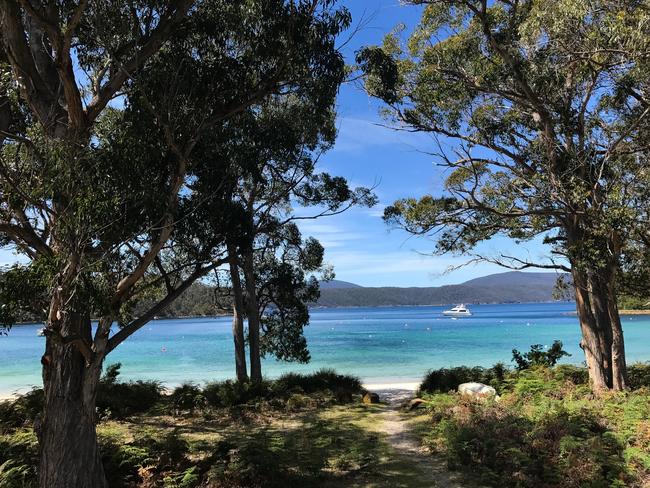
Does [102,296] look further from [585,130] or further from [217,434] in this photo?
[585,130]

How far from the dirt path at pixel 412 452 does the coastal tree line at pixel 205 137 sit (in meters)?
4.16

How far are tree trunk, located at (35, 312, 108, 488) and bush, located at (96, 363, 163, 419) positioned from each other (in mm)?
4953

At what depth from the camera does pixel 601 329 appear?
37.1 ft

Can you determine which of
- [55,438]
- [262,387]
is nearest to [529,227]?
[262,387]

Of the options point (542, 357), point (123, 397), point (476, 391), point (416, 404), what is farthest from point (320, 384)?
point (542, 357)

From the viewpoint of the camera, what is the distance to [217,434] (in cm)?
910

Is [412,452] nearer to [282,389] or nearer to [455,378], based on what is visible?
[282,389]

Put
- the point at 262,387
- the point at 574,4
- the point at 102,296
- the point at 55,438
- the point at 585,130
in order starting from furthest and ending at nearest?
the point at 262,387 → the point at 585,130 → the point at 574,4 → the point at 55,438 → the point at 102,296

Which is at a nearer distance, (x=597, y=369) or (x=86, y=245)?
(x=86, y=245)

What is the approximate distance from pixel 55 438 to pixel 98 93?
14.7 feet

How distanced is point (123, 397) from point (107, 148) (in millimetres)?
8199

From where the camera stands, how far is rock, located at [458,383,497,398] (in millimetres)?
10352

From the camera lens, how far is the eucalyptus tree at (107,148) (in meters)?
5.08

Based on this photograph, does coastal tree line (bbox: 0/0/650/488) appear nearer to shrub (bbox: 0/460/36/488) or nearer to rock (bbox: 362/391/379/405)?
shrub (bbox: 0/460/36/488)
